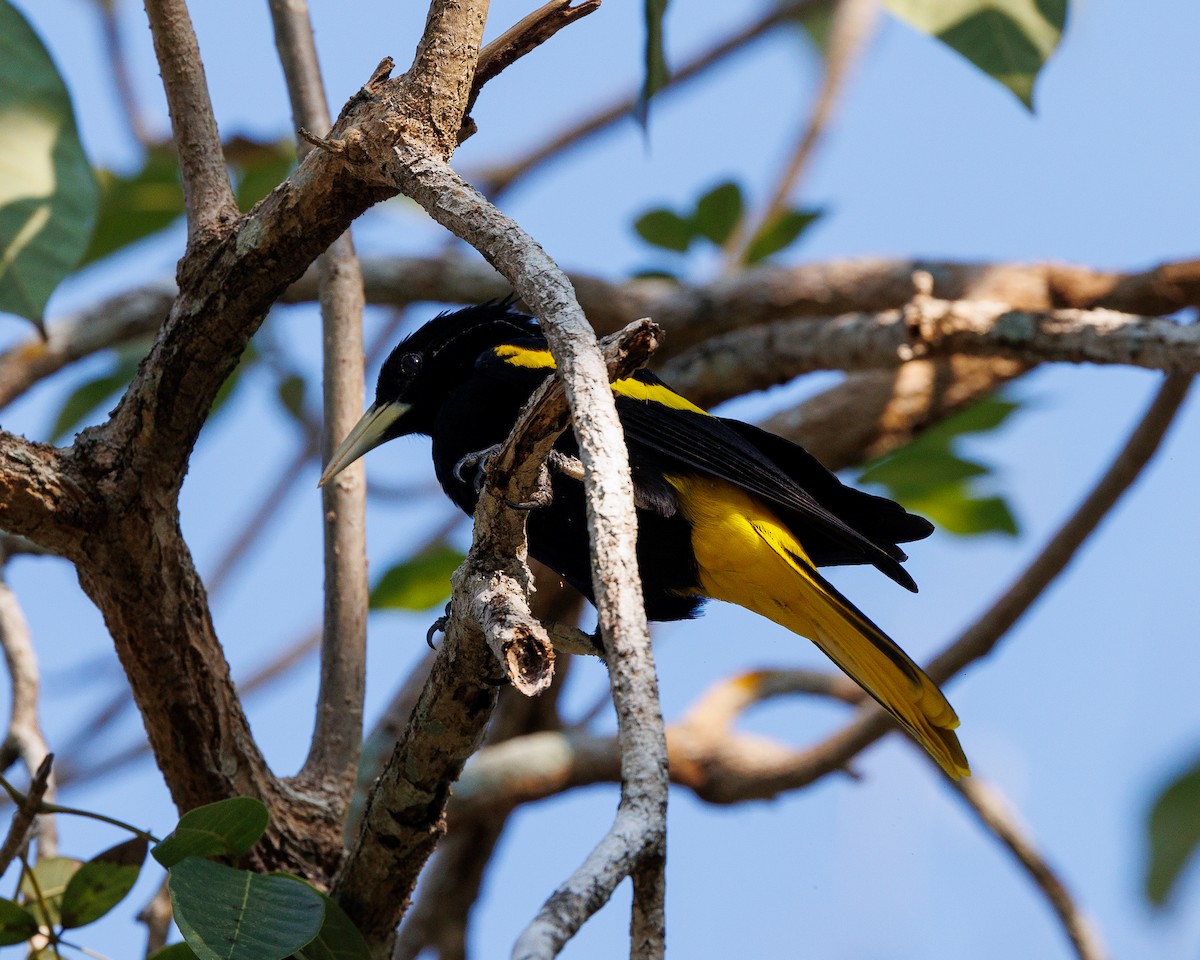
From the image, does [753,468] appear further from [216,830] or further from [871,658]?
[216,830]

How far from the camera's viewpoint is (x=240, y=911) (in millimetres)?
1746

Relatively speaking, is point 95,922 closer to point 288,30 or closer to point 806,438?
point 288,30

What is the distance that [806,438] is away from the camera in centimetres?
435

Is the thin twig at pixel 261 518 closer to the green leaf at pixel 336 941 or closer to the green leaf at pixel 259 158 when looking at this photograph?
the green leaf at pixel 259 158

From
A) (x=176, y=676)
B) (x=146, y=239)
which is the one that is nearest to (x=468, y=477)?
(x=176, y=676)

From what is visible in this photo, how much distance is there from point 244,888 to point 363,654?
1.07 meters

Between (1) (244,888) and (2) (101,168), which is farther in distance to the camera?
(2) (101,168)

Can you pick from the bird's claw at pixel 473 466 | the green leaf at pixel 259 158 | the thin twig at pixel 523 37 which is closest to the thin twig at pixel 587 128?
the green leaf at pixel 259 158

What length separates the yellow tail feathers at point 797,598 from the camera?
273 cm

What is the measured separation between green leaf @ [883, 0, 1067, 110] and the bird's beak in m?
1.54

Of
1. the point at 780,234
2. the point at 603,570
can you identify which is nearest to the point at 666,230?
the point at 780,234

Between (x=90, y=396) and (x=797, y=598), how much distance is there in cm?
271

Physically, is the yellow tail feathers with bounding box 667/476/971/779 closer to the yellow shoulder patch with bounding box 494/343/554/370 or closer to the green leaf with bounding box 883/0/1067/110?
the yellow shoulder patch with bounding box 494/343/554/370

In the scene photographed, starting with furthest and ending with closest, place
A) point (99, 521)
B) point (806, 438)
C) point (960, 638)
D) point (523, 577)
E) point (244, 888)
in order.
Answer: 1. point (806, 438)
2. point (960, 638)
3. point (99, 521)
4. point (523, 577)
5. point (244, 888)
